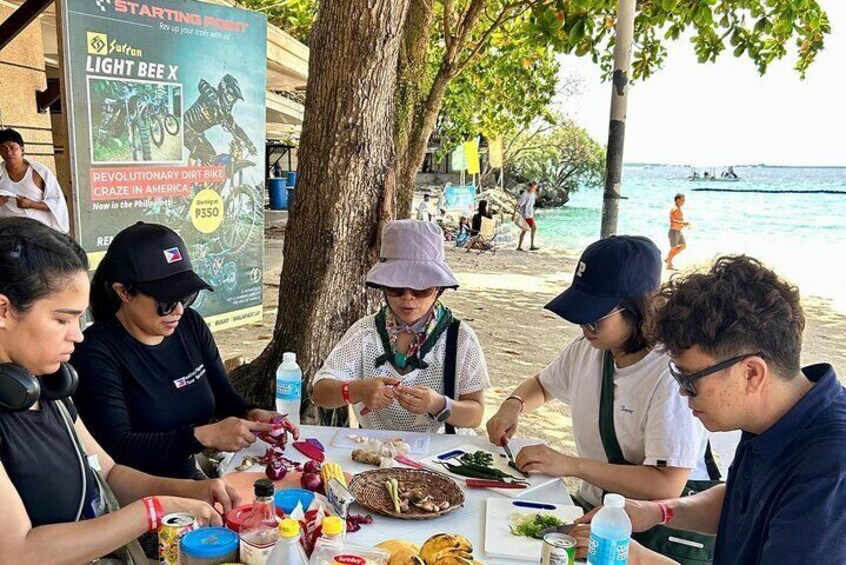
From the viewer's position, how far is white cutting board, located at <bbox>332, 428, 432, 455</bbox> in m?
2.41

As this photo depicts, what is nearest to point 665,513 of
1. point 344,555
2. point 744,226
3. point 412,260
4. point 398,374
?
point 344,555

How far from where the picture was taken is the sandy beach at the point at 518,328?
569 centimetres

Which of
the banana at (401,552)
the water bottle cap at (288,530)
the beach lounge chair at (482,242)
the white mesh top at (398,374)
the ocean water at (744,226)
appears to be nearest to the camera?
the water bottle cap at (288,530)

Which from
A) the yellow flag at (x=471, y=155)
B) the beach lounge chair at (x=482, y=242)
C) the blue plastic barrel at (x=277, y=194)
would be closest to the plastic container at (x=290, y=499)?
the beach lounge chair at (x=482, y=242)

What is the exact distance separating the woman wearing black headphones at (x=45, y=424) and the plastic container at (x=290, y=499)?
0.51ft

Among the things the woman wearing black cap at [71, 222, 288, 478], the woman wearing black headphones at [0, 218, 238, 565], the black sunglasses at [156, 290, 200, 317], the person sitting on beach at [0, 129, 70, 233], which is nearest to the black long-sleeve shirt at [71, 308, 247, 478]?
the woman wearing black cap at [71, 222, 288, 478]

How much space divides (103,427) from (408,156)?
13.2 ft

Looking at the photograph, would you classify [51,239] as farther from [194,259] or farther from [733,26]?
[733,26]

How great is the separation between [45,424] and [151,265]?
0.76 m

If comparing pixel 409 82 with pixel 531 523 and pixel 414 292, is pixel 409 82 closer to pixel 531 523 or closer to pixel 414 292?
pixel 414 292

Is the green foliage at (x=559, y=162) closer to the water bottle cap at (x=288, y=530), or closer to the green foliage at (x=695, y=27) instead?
the green foliage at (x=695, y=27)

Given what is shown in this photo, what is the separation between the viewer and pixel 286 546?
1326 millimetres

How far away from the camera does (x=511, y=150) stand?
35.7m

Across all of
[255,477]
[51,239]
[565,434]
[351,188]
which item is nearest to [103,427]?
[255,477]
